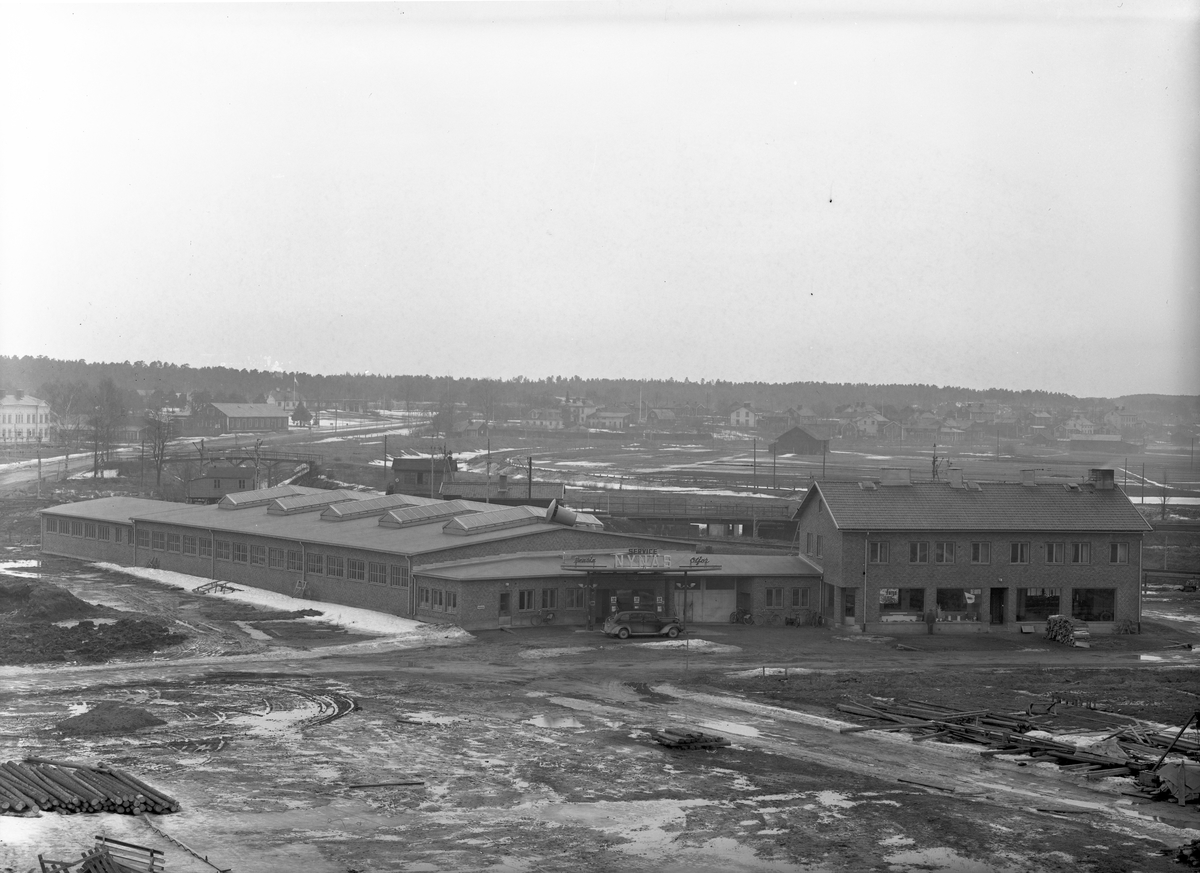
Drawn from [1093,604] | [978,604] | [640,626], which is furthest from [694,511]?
[640,626]

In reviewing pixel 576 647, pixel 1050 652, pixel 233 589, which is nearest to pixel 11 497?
pixel 233 589

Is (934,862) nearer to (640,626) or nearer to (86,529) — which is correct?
(640,626)

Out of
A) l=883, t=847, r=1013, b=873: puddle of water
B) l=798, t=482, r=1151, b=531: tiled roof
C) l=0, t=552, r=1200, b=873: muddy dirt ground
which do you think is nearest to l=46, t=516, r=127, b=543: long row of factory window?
l=0, t=552, r=1200, b=873: muddy dirt ground

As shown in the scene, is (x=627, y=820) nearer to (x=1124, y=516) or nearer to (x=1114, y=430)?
(x=1124, y=516)

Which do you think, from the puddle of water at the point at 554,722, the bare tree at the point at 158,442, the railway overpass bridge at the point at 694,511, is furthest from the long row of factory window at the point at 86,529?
the puddle of water at the point at 554,722

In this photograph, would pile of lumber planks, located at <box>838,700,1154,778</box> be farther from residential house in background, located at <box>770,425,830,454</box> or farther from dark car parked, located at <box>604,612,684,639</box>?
residential house in background, located at <box>770,425,830,454</box>

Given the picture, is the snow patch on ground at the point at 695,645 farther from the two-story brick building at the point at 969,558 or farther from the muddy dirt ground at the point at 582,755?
the two-story brick building at the point at 969,558
